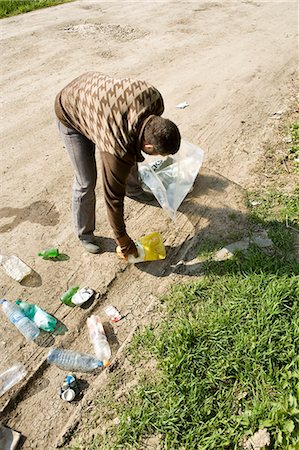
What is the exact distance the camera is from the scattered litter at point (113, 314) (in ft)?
9.34

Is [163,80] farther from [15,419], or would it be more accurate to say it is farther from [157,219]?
[15,419]

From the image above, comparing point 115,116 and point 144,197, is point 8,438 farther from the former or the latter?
point 144,197

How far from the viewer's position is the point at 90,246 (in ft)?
10.8

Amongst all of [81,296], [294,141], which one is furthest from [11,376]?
[294,141]

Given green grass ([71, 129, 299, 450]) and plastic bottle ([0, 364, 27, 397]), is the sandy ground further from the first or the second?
green grass ([71, 129, 299, 450])

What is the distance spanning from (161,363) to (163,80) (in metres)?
4.55

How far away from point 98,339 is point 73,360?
0.72 ft

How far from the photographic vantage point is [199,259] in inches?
128

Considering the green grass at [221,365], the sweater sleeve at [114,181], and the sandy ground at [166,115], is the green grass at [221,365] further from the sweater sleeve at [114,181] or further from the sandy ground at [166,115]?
the sweater sleeve at [114,181]

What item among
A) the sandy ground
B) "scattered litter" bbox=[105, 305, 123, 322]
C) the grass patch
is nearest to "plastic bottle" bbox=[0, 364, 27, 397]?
the sandy ground

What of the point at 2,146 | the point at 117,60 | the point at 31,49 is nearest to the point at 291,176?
the point at 2,146

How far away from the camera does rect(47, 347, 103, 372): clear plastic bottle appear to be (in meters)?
2.57

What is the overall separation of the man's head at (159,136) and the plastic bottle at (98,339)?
4.35 feet

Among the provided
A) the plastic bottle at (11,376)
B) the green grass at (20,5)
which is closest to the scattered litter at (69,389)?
the plastic bottle at (11,376)
